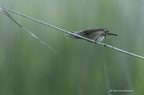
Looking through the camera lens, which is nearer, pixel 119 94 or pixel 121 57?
pixel 119 94

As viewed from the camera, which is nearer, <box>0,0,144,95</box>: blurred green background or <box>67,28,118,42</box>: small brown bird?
<box>67,28,118,42</box>: small brown bird

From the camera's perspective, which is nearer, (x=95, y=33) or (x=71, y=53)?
(x=95, y=33)

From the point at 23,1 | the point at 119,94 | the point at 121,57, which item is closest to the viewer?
the point at 119,94

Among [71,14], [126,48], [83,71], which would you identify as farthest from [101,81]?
[71,14]

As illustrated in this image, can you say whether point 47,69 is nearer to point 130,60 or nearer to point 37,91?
point 37,91

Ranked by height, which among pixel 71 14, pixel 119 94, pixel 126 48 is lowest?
pixel 119 94

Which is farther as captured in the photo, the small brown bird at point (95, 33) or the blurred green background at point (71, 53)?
the blurred green background at point (71, 53)

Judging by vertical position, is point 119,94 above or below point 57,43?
below

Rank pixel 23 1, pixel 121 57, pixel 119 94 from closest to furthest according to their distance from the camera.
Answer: pixel 119 94, pixel 121 57, pixel 23 1
